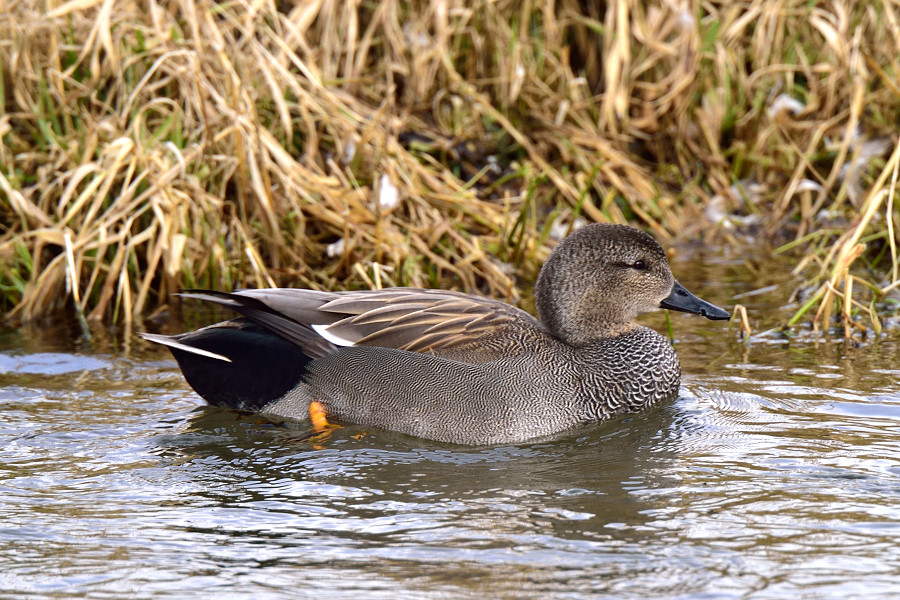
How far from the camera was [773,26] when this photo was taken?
306 inches

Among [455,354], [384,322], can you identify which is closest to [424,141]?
[384,322]

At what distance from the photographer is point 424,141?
7.54m

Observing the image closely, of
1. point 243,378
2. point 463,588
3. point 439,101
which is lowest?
point 463,588

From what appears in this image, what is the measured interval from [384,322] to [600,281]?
913 mm

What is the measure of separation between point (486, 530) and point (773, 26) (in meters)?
5.08

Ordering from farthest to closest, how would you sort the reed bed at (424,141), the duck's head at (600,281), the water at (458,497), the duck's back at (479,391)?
the reed bed at (424,141), the duck's head at (600,281), the duck's back at (479,391), the water at (458,497)

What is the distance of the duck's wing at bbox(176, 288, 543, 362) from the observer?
4.83 meters

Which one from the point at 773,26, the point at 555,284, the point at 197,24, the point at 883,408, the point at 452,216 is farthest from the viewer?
the point at 773,26

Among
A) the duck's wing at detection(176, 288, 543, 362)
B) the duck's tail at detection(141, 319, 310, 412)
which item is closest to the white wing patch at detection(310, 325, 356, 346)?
the duck's wing at detection(176, 288, 543, 362)

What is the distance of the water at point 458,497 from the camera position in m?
3.34

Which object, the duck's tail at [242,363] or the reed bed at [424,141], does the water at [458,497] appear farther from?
Answer: the reed bed at [424,141]

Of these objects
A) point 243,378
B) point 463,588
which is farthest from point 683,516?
point 243,378

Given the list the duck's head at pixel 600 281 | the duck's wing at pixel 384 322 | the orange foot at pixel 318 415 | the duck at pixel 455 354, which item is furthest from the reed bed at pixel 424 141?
the orange foot at pixel 318 415

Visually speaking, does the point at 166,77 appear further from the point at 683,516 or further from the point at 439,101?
the point at 683,516
